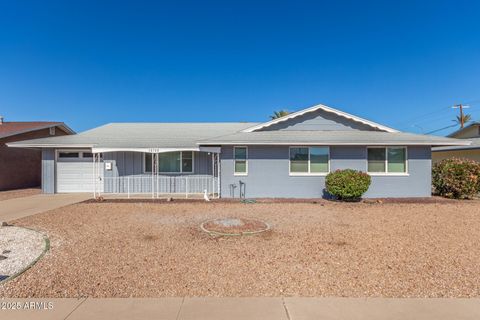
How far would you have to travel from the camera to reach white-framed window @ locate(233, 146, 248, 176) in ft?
41.9

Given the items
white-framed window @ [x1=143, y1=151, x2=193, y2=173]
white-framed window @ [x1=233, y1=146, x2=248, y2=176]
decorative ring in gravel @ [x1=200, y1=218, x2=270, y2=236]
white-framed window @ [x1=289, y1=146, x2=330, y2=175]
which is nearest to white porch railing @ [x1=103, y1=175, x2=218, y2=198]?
white-framed window @ [x1=143, y1=151, x2=193, y2=173]

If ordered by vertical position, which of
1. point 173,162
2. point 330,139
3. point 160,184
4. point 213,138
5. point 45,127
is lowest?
point 160,184

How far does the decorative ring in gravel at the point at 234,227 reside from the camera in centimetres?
677

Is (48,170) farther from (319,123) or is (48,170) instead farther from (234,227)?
(319,123)

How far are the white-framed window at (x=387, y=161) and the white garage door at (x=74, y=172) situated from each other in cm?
1396

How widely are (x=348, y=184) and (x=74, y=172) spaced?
1415cm

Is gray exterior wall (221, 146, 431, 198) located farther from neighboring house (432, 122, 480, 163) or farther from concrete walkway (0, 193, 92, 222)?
neighboring house (432, 122, 480, 163)

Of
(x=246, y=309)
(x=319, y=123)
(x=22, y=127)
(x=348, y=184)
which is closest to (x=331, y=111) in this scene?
(x=319, y=123)

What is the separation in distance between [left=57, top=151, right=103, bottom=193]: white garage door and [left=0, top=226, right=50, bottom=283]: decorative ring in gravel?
7850 mm

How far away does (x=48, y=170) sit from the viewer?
14.5 meters

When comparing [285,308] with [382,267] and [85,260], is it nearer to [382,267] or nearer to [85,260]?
[382,267]

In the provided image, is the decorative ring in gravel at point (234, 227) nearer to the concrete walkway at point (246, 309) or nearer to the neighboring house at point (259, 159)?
the concrete walkway at point (246, 309)

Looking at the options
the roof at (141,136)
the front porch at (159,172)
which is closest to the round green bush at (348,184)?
the front porch at (159,172)

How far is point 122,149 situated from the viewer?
1279 cm
